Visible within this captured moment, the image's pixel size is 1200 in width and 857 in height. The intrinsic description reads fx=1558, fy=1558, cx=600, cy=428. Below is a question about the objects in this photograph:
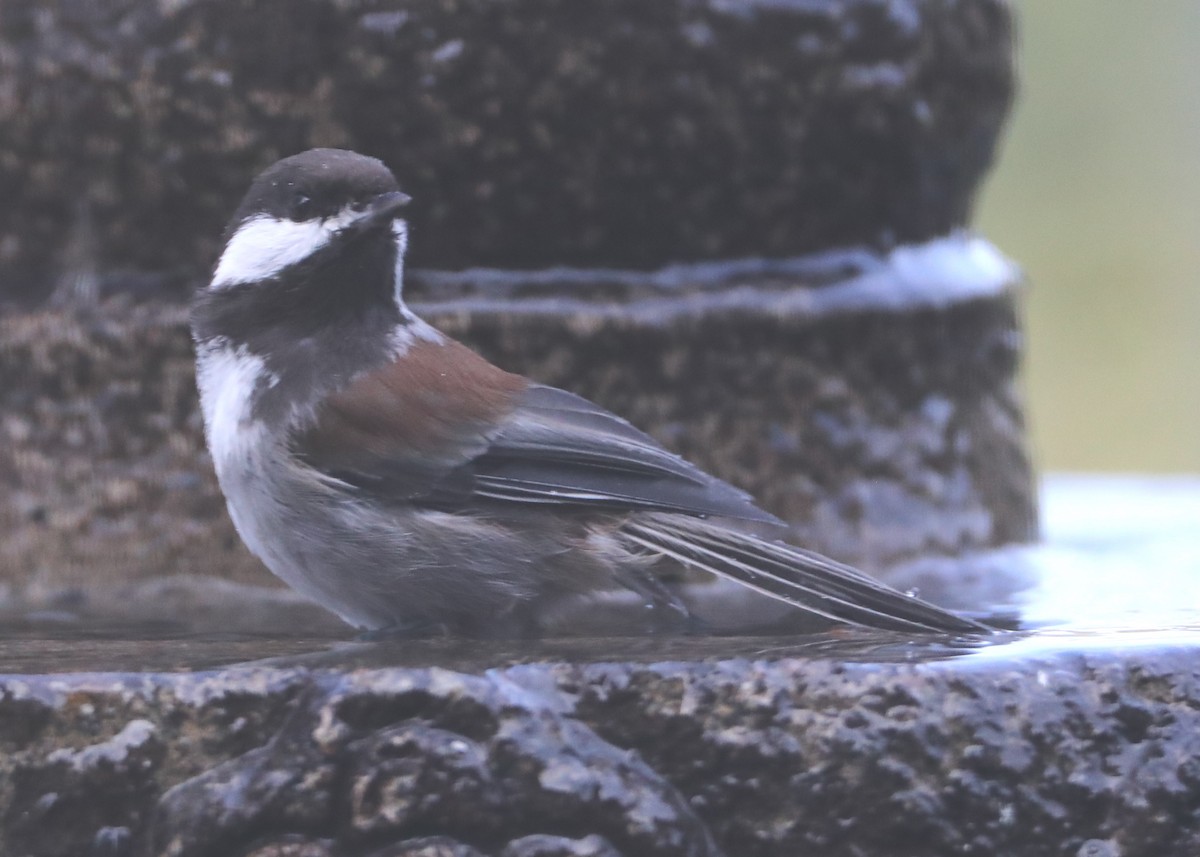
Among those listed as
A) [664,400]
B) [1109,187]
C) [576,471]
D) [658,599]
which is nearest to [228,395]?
[576,471]

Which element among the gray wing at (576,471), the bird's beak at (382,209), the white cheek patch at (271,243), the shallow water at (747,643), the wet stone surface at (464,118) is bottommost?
the shallow water at (747,643)

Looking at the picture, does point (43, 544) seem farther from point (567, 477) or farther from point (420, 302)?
point (567, 477)

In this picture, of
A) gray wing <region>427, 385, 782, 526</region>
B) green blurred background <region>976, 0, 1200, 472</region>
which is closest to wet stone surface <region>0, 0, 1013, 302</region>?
gray wing <region>427, 385, 782, 526</region>

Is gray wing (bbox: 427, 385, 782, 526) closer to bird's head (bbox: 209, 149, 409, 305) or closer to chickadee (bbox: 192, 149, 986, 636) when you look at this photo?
chickadee (bbox: 192, 149, 986, 636)

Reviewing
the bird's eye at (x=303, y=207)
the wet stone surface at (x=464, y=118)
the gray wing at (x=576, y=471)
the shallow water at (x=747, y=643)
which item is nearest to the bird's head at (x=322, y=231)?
the bird's eye at (x=303, y=207)

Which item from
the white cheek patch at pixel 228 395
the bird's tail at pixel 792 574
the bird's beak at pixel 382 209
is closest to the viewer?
the bird's tail at pixel 792 574

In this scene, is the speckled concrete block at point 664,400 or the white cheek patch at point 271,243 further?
the speckled concrete block at point 664,400

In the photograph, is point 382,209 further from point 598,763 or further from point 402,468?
point 598,763

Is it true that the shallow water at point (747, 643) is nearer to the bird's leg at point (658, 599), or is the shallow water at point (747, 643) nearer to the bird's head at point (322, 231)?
the bird's leg at point (658, 599)
